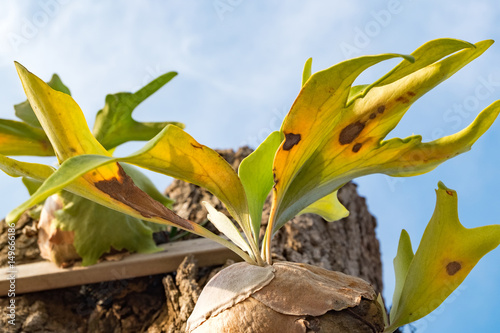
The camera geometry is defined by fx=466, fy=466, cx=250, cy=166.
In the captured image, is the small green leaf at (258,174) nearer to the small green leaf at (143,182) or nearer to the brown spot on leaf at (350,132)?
the brown spot on leaf at (350,132)

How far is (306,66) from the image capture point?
3.10 ft

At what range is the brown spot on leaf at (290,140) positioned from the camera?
801 millimetres

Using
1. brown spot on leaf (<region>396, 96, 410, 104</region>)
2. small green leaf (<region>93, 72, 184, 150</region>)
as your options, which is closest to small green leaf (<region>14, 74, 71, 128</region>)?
small green leaf (<region>93, 72, 184, 150</region>)

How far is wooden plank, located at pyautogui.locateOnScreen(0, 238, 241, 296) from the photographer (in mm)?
1341

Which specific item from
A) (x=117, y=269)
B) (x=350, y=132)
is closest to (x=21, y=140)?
(x=117, y=269)

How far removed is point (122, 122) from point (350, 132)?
2.87 feet

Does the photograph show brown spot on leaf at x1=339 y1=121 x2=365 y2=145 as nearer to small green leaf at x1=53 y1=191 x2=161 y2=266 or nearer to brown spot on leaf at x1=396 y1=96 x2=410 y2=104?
brown spot on leaf at x1=396 y1=96 x2=410 y2=104

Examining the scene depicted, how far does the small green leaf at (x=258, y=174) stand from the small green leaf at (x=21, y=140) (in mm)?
854

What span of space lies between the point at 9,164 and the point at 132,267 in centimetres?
61

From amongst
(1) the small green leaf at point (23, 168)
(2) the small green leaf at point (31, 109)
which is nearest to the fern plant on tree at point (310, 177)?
(1) the small green leaf at point (23, 168)

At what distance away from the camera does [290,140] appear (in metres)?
0.80

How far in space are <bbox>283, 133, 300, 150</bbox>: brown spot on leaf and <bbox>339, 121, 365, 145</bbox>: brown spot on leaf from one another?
11 centimetres

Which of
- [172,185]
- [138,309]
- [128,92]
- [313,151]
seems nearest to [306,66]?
[313,151]

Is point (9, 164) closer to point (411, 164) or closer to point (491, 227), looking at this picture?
point (411, 164)
